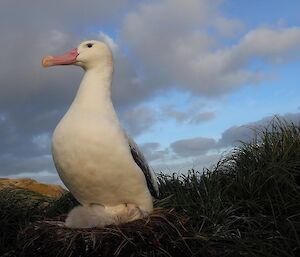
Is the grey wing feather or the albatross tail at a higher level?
the grey wing feather

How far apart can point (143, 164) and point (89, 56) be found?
866 mm

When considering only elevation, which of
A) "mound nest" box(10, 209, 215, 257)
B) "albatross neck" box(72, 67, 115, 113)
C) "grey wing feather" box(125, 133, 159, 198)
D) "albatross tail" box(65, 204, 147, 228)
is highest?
"albatross neck" box(72, 67, 115, 113)

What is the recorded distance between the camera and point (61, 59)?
3.99 meters

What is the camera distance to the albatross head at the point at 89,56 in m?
3.89

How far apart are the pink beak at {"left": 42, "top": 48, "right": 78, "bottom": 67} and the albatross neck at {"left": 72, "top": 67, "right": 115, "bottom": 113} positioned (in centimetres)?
15

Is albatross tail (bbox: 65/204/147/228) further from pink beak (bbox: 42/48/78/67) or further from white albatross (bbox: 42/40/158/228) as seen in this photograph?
pink beak (bbox: 42/48/78/67)

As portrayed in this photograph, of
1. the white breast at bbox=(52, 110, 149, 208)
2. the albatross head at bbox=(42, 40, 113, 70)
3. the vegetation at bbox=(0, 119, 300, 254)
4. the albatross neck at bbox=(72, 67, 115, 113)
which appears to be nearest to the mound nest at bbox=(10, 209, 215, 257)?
the vegetation at bbox=(0, 119, 300, 254)

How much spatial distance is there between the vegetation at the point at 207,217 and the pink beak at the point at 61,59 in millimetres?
1164

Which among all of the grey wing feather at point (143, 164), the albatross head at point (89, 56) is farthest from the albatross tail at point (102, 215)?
the albatross head at point (89, 56)

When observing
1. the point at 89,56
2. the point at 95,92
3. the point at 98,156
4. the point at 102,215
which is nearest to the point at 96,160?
the point at 98,156

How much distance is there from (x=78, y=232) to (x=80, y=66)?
3.97 feet

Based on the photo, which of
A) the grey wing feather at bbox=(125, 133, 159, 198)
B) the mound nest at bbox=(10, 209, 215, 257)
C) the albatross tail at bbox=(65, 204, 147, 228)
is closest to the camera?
the mound nest at bbox=(10, 209, 215, 257)

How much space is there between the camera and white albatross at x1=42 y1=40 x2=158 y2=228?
11.7ft

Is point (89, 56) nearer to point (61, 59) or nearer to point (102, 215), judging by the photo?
point (61, 59)
